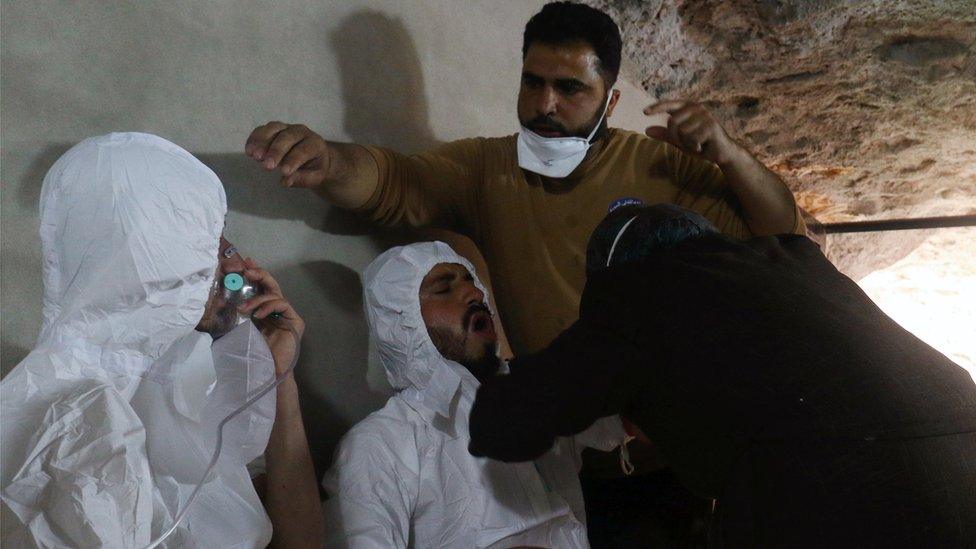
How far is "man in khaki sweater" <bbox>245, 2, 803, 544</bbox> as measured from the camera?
1.89m

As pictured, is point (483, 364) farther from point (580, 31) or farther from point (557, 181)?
point (580, 31)

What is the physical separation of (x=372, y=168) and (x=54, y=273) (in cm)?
79

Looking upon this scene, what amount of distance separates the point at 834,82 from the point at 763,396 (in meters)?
2.21

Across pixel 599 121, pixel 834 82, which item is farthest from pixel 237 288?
pixel 834 82

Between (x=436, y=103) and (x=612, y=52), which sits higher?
(x=612, y=52)

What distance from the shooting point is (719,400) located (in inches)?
46.1

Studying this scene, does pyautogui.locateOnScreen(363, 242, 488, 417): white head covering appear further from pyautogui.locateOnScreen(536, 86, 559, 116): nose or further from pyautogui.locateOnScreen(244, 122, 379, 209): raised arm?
pyautogui.locateOnScreen(536, 86, 559, 116): nose

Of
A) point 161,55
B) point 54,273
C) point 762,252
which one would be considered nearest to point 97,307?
point 54,273

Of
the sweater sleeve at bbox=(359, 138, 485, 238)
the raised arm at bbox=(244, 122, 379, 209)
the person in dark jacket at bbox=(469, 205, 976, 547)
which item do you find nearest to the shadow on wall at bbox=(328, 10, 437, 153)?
the sweater sleeve at bbox=(359, 138, 485, 238)

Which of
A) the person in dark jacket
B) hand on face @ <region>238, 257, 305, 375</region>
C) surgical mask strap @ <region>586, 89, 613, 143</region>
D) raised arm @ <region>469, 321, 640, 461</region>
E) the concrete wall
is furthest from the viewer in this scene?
surgical mask strap @ <region>586, 89, 613, 143</region>

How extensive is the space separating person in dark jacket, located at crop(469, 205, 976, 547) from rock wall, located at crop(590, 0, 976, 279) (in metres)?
1.67

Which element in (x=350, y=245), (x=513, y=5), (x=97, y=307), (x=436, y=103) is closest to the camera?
(x=97, y=307)

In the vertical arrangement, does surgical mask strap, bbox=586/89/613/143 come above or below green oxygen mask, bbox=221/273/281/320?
above

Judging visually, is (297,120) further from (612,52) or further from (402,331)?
(612,52)
